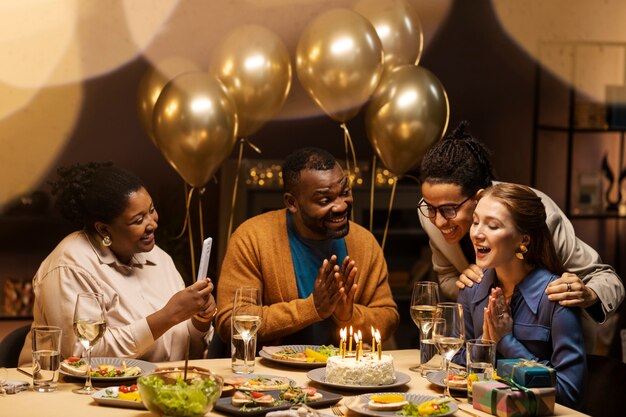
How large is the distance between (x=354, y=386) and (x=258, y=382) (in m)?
0.26

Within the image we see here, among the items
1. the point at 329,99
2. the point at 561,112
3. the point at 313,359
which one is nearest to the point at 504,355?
the point at 313,359

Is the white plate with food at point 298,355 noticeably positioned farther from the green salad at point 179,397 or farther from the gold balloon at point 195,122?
the gold balloon at point 195,122

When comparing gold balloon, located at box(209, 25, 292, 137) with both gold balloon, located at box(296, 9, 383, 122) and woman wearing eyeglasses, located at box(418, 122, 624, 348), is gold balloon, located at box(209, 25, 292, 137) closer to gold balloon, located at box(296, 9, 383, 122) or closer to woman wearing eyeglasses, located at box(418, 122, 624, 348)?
gold balloon, located at box(296, 9, 383, 122)

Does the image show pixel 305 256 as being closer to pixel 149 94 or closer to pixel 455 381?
pixel 455 381

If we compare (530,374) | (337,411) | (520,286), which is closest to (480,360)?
(530,374)

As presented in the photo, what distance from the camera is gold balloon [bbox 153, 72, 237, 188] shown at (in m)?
3.87

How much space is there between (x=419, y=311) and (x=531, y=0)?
12.7 feet

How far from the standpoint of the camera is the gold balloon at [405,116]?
159 inches

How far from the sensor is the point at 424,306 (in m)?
2.85

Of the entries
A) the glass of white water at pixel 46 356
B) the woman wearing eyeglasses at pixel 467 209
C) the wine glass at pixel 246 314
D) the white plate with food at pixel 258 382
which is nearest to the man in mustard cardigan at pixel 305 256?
the woman wearing eyeglasses at pixel 467 209

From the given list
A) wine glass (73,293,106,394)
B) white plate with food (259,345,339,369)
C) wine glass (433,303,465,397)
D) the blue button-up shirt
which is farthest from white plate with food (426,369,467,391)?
wine glass (73,293,106,394)

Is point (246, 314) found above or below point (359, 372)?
above

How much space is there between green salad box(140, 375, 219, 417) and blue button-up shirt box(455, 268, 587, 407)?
0.99 m

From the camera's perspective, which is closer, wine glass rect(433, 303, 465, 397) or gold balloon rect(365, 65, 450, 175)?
wine glass rect(433, 303, 465, 397)
